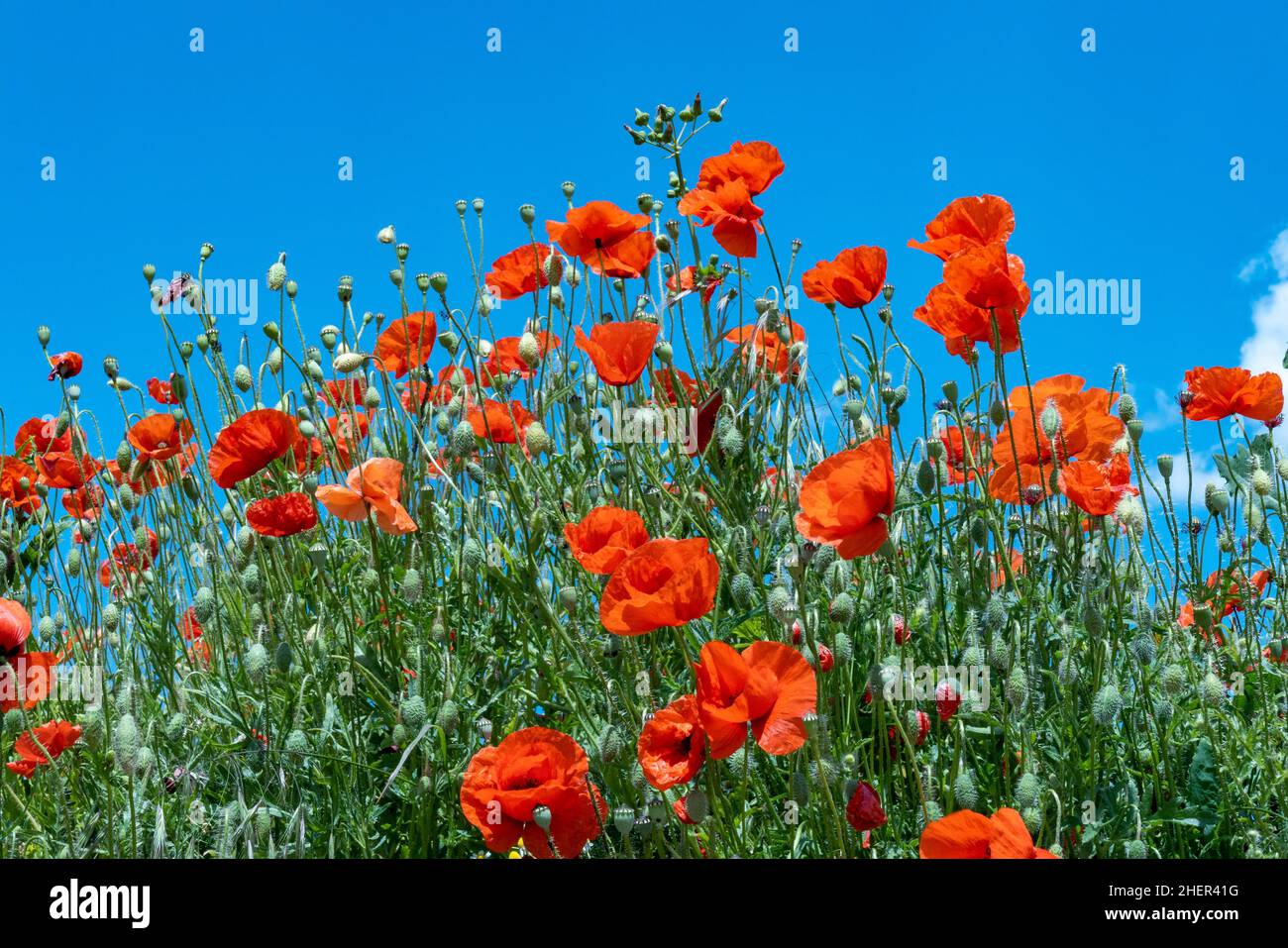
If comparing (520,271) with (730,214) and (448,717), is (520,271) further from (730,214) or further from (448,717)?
(448,717)

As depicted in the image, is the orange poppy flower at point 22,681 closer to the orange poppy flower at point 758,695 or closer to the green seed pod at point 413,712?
the green seed pod at point 413,712

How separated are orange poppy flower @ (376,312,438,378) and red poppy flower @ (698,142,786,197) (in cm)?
77

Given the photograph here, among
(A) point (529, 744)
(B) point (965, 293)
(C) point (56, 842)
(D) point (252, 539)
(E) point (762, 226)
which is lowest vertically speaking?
(C) point (56, 842)

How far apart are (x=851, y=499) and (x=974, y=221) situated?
0.77 m

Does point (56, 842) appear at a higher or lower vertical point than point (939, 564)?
lower

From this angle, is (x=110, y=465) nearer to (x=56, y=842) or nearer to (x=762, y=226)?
(x=56, y=842)

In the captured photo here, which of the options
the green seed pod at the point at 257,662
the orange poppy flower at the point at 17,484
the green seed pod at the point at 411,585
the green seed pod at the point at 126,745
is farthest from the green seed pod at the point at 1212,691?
the orange poppy flower at the point at 17,484

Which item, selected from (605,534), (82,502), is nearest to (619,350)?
(605,534)

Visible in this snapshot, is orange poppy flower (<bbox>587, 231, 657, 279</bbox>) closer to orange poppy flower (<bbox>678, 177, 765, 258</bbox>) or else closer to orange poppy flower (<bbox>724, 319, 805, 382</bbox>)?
orange poppy flower (<bbox>678, 177, 765, 258</bbox>)

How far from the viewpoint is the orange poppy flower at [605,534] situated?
1.94 meters
